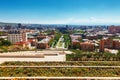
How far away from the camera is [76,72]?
41.3 ft

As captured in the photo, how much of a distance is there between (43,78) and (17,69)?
109 inches

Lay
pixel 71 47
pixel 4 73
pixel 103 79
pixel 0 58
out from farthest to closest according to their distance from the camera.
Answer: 1. pixel 71 47
2. pixel 0 58
3. pixel 4 73
4. pixel 103 79

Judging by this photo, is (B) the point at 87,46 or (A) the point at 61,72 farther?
(B) the point at 87,46

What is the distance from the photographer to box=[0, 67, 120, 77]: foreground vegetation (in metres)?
12.1

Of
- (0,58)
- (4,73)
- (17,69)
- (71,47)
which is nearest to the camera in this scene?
(4,73)

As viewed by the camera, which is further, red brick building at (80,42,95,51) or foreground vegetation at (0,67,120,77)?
red brick building at (80,42,95,51)

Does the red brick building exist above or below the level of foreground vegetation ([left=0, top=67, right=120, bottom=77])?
below

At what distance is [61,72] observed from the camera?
12672 millimetres

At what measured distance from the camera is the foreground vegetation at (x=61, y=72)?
39.7 feet

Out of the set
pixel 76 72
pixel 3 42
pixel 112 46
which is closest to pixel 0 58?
pixel 76 72

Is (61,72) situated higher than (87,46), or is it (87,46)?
(61,72)

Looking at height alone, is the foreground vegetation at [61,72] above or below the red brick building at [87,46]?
above

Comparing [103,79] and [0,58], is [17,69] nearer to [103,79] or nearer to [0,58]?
[103,79]

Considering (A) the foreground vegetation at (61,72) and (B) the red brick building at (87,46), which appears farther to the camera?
(B) the red brick building at (87,46)
